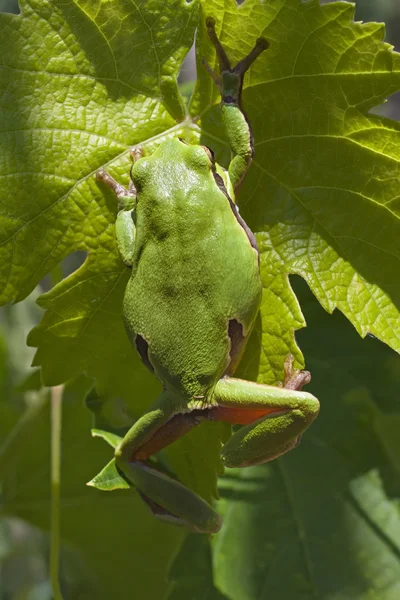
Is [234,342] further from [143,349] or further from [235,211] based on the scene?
[235,211]

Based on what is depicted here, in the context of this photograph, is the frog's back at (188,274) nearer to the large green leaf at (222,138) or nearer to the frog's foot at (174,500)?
the large green leaf at (222,138)

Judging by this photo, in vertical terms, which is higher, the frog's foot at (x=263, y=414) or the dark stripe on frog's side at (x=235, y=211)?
the dark stripe on frog's side at (x=235, y=211)

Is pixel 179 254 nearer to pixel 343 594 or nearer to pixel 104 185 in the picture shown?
pixel 104 185

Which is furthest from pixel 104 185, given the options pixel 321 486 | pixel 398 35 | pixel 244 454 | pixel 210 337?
pixel 398 35

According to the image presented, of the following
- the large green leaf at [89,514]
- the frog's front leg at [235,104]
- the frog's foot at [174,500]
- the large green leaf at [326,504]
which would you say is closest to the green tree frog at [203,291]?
the frog's front leg at [235,104]

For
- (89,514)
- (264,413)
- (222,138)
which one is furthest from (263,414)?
(89,514)

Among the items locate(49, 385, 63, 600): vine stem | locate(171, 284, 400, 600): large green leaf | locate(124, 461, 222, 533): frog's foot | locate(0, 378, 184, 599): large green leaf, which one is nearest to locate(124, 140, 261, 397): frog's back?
locate(124, 461, 222, 533): frog's foot

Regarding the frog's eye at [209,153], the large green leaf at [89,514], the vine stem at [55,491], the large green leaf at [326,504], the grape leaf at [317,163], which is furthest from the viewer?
the large green leaf at [89,514]
